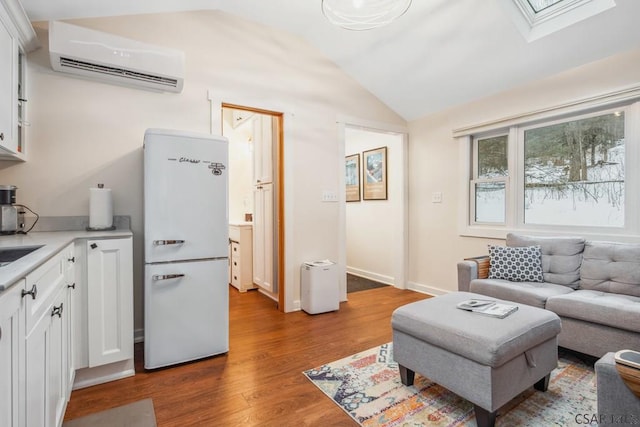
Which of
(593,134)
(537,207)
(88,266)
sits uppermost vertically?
(593,134)

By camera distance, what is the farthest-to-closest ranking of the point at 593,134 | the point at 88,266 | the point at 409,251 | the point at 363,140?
the point at 363,140
the point at 409,251
the point at 593,134
the point at 88,266

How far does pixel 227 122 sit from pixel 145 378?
13.5ft

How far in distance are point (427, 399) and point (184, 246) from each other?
184 centimetres

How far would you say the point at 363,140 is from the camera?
5.33 meters

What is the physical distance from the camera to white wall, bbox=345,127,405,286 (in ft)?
15.1

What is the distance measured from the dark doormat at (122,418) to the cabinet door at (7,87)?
157 centimetres

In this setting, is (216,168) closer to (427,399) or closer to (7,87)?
(7,87)

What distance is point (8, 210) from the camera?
2.11m

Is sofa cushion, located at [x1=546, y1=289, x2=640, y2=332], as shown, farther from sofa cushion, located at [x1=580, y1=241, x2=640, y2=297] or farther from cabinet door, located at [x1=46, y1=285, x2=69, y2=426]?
cabinet door, located at [x1=46, y1=285, x2=69, y2=426]

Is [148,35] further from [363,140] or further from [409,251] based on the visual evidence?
[409,251]

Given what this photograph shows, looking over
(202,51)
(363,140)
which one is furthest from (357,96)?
(202,51)

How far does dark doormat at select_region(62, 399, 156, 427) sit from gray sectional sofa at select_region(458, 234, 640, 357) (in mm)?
2574

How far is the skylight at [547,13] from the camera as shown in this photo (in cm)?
248

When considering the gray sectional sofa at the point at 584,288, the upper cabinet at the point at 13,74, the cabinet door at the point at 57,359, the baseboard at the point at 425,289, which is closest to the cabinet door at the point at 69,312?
the cabinet door at the point at 57,359
